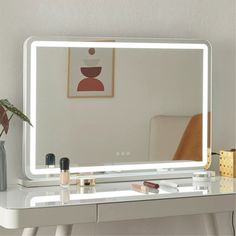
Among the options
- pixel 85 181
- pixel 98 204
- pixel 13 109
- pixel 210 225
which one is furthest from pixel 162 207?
pixel 13 109

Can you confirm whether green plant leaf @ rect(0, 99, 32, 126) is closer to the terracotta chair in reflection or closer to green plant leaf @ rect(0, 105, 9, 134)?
green plant leaf @ rect(0, 105, 9, 134)

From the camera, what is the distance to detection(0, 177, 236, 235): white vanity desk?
222cm

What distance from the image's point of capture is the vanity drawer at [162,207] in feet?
7.62

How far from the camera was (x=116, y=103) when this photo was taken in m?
2.86

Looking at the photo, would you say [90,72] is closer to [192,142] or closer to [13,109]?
[13,109]

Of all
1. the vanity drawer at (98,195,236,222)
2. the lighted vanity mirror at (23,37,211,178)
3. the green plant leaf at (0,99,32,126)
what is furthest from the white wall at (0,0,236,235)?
the vanity drawer at (98,195,236,222)

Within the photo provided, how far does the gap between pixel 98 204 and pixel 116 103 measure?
66cm

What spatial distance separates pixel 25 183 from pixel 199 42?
0.99 m

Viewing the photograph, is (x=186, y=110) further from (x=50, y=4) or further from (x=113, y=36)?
(x=50, y=4)

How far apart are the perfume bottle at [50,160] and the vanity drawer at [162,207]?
488 mm

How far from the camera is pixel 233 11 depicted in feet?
10.4

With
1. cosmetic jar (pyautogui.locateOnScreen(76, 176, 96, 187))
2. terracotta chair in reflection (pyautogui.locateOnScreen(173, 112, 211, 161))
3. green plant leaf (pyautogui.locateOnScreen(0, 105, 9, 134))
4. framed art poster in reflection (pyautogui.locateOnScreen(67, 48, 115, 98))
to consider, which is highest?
framed art poster in reflection (pyautogui.locateOnScreen(67, 48, 115, 98))

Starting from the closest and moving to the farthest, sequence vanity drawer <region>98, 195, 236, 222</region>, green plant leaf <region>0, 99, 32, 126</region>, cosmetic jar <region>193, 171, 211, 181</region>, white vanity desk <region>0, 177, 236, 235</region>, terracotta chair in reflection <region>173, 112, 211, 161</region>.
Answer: white vanity desk <region>0, 177, 236, 235</region>, vanity drawer <region>98, 195, 236, 222</region>, green plant leaf <region>0, 99, 32, 126</region>, cosmetic jar <region>193, 171, 211, 181</region>, terracotta chair in reflection <region>173, 112, 211, 161</region>

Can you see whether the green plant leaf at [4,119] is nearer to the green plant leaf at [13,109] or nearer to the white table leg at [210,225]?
the green plant leaf at [13,109]
